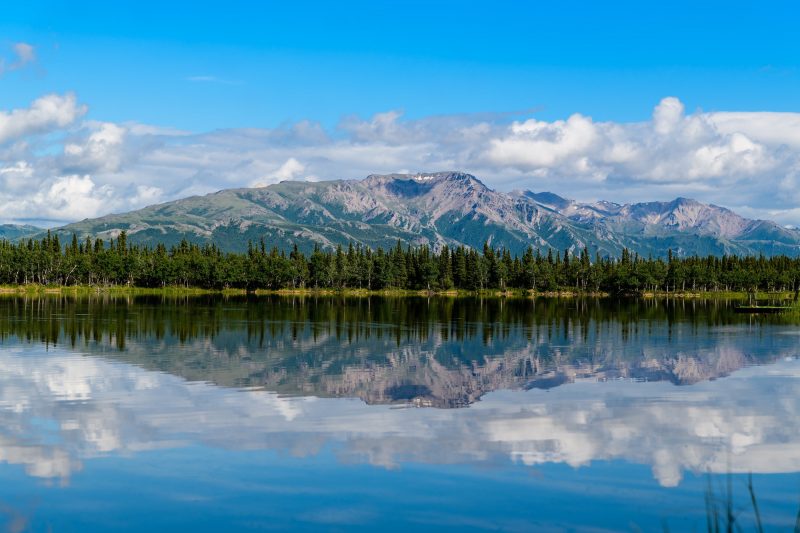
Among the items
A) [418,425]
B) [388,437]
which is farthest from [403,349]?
[388,437]

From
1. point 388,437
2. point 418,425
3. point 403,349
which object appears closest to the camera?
point 388,437

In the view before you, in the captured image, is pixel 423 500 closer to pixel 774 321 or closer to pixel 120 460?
pixel 120 460

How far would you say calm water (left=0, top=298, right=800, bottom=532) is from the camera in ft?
71.6

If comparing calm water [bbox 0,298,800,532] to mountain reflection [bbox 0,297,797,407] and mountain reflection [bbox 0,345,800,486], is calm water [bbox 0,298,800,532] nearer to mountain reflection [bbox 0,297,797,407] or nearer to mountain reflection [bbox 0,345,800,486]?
mountain reflection [bbox 0,345,800,486]

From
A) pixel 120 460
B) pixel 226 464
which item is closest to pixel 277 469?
pixel 226 464

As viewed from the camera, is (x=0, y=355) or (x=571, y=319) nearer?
(x=0, y=355)

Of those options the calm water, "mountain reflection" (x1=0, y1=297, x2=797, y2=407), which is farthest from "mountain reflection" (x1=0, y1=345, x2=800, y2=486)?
"mountain reflection" (x1=0, y1=297, x2=797, y2=407)

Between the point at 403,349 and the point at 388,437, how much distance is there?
3554 cm

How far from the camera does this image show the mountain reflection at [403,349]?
47000 mm

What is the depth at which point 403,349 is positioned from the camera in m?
66.5

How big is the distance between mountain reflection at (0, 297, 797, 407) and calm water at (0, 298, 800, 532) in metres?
0.43

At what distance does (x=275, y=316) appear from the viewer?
110875 mm

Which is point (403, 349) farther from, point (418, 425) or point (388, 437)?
point (388, 437)

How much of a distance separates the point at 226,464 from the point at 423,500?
770 centimetres
